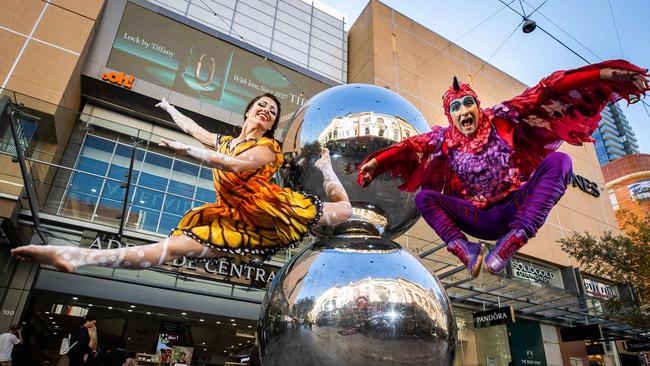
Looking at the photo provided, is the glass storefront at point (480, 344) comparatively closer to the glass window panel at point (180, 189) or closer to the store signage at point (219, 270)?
the store signage at point (219, 270)

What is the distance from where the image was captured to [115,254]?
1487 millimetres

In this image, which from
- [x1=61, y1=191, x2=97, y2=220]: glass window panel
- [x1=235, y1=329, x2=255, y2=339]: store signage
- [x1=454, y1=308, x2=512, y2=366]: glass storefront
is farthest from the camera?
[x1=235, y1=329, x2=255, y2=339]: store signage

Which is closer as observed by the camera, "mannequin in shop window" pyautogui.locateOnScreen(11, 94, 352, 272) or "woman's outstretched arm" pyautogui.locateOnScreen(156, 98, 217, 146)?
"mannequin in shop window" pyautogui.locateOnScreen(11, 94, 352, 272)

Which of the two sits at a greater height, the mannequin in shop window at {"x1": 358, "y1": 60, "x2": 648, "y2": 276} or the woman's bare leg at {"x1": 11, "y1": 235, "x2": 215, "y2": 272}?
the mannequin in shop window at {"x1": 358, "y1": 60, "x2": 648, "y2": 276}

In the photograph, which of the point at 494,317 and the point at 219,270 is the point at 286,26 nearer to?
the point at 219,270

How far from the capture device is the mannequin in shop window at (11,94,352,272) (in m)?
1.59

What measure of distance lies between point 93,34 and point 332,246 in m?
12.6

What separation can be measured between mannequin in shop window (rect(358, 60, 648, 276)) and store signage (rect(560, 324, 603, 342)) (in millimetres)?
12187

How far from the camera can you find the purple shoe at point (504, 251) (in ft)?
5.11

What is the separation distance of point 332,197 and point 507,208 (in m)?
0.81

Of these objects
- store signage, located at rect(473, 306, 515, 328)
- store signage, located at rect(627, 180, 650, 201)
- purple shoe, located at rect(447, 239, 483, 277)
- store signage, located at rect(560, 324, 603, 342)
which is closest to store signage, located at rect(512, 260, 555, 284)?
store signage, located at rect(560, 324, 603, 342)

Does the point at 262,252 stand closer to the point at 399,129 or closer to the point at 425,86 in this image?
the point at 399,129

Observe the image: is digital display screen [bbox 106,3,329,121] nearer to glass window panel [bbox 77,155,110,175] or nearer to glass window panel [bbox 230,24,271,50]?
glass window panel [bbox 230,24,271,50]

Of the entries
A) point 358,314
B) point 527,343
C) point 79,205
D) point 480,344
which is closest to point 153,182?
point 79,205
